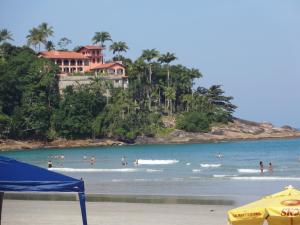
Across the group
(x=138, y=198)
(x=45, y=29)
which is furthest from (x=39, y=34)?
(x=138, y=198)

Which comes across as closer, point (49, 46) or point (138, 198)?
point (138, 198)

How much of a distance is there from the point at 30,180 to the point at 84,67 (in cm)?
11421

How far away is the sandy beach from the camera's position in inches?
875

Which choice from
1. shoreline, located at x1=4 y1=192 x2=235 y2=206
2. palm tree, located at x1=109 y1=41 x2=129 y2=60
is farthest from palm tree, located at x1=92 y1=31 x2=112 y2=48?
shoreline, located at x1=4 y1=192 x2=235 y2=206

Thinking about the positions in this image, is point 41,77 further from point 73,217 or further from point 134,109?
point 73,217

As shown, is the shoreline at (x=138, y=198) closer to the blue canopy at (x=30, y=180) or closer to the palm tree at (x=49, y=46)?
the blue canopy at (x=30, y=180)

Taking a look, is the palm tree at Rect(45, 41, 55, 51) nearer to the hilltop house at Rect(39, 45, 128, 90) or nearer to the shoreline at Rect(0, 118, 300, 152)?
the hilltop house at Rect(39, 45, 128, 90)

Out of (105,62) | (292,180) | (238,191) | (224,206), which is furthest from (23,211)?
(105,62)

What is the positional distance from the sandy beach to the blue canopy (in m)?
9.14

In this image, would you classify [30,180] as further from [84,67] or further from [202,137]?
[84,67]

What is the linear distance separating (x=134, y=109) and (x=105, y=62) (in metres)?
14.1

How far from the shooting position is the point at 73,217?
23438 millimetres

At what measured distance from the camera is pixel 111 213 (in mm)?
24797

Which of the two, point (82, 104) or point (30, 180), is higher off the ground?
point (82, 104)
